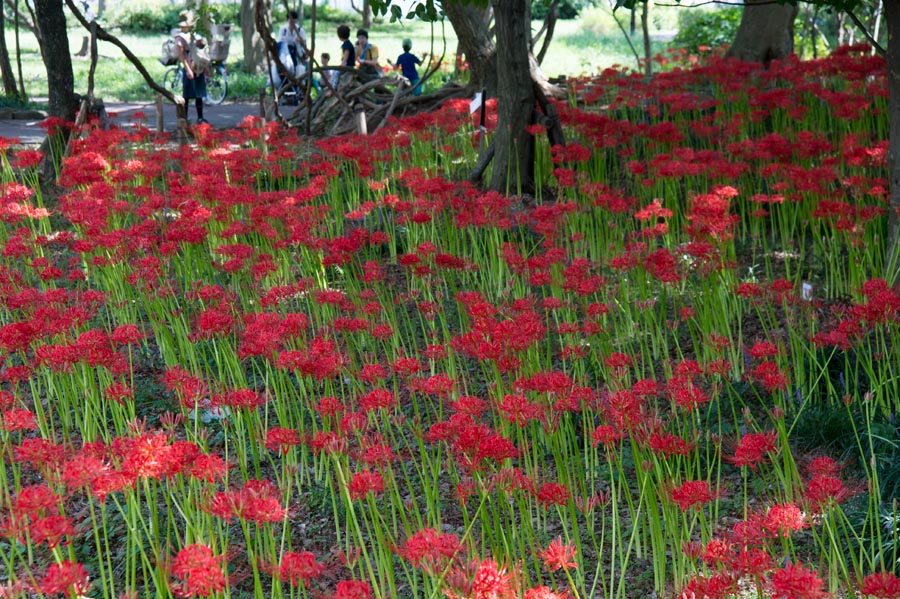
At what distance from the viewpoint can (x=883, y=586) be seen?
2.07 meters

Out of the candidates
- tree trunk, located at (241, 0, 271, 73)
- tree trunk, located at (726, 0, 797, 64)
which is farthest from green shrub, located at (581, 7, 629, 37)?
tree trunk, located at (726, 0, 797, 64)

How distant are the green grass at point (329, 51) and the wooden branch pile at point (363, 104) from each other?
3.16m

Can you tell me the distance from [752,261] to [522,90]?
94.6 inches

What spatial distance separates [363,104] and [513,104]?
17.4 ft

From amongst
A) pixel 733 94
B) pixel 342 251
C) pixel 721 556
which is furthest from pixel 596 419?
pixel 733 94

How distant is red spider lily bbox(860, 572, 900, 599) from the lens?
206cm

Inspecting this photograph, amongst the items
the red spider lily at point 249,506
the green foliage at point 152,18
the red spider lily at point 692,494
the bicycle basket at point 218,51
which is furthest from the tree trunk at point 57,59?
the green foliage at point 152,18

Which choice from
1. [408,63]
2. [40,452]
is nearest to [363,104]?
[408,63]

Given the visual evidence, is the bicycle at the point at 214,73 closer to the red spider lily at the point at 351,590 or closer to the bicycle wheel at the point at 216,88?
the bicycle wheel at the point at 216,88

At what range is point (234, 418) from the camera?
412 centimetres

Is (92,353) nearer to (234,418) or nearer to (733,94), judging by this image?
(234,418)

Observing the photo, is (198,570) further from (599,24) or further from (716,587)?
(599,24)

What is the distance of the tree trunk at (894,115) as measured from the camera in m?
5.19

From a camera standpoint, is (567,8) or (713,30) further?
(567,8)
